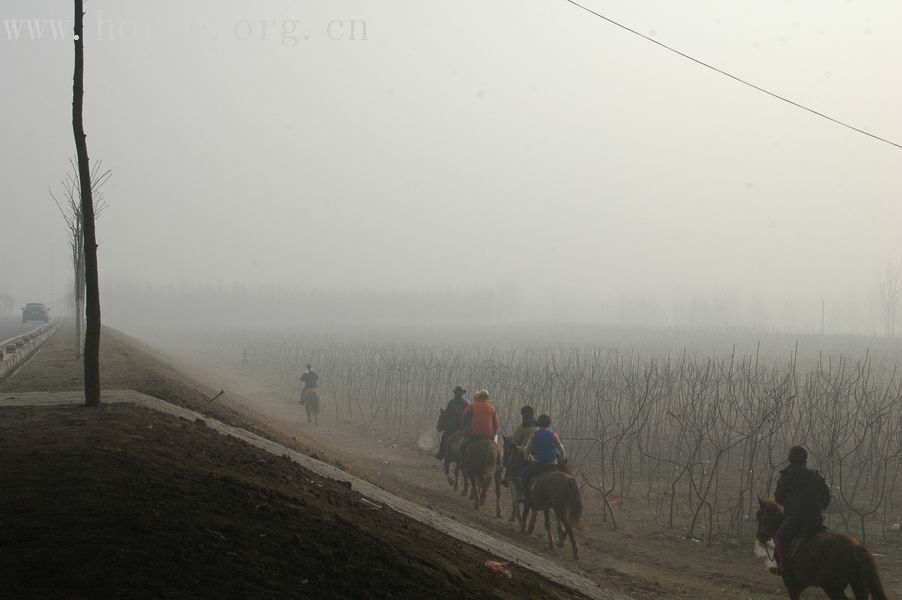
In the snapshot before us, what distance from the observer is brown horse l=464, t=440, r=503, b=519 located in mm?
12562

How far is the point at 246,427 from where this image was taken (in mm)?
12422

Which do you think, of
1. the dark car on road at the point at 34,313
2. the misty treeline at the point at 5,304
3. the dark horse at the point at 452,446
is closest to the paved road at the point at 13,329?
the dark car on road at the point at 34,313

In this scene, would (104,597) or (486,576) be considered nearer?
(104,597)

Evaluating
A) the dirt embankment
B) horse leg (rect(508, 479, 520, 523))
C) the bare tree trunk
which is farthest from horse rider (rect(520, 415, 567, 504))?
the bare tree trunk

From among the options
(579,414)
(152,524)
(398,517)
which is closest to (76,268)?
(579,414)

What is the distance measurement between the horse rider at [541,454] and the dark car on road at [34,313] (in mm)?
60093

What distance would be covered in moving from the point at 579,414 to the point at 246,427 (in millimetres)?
9912

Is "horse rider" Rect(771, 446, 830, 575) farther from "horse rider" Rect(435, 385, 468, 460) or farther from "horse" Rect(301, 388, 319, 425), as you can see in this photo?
"horse" Rect(301, 388, 319, 425)

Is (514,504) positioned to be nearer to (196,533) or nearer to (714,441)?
(714,441)

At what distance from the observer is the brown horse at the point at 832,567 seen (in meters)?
6.68

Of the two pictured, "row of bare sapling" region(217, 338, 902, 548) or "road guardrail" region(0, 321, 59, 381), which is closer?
"row of bare sapling" region(217, 338, 902, 548)

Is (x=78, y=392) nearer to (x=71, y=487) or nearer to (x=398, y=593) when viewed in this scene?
(x=71, y=487)

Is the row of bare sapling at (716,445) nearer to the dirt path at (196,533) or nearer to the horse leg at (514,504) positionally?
the horse leg at (514,504)

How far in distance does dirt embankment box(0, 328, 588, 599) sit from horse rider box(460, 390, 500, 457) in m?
4.57
